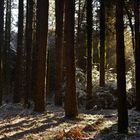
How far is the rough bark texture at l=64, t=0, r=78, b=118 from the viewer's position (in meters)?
16.9

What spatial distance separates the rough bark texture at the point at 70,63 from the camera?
16859mm

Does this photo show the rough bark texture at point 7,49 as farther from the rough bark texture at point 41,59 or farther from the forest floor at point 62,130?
the forest floor at point 62,130

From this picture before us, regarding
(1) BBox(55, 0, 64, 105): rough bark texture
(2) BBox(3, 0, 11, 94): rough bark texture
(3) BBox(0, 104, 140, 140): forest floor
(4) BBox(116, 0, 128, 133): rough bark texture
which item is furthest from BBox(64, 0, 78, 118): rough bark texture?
(2) BBox(3, 0, 11, 94): rough bark texture

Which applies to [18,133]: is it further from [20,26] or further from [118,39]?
[20,26]

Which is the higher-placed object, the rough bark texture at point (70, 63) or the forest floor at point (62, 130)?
the rough bark texture at point (70, 63)

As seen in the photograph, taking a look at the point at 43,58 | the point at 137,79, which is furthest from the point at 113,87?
the point at 43,58

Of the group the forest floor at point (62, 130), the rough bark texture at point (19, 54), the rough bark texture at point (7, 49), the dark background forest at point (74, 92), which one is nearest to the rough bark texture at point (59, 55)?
the dark background forest at point (74, 92)

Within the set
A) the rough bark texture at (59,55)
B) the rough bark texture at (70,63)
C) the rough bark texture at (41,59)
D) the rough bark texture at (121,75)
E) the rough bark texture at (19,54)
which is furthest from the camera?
the rough bark texture at (19,54)

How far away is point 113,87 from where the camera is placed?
29141 millimetres

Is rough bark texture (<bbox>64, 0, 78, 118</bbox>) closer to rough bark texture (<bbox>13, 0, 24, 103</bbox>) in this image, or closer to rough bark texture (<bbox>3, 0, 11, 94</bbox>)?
rough bark texture (<bbox>13, 0, 24, 103</bbox>)

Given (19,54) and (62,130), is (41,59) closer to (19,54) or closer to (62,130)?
(62,130)

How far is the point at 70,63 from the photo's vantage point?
16.9m

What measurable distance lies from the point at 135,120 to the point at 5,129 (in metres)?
5.60

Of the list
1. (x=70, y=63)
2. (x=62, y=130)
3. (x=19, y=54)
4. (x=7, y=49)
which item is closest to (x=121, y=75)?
(x=62, y=130)
